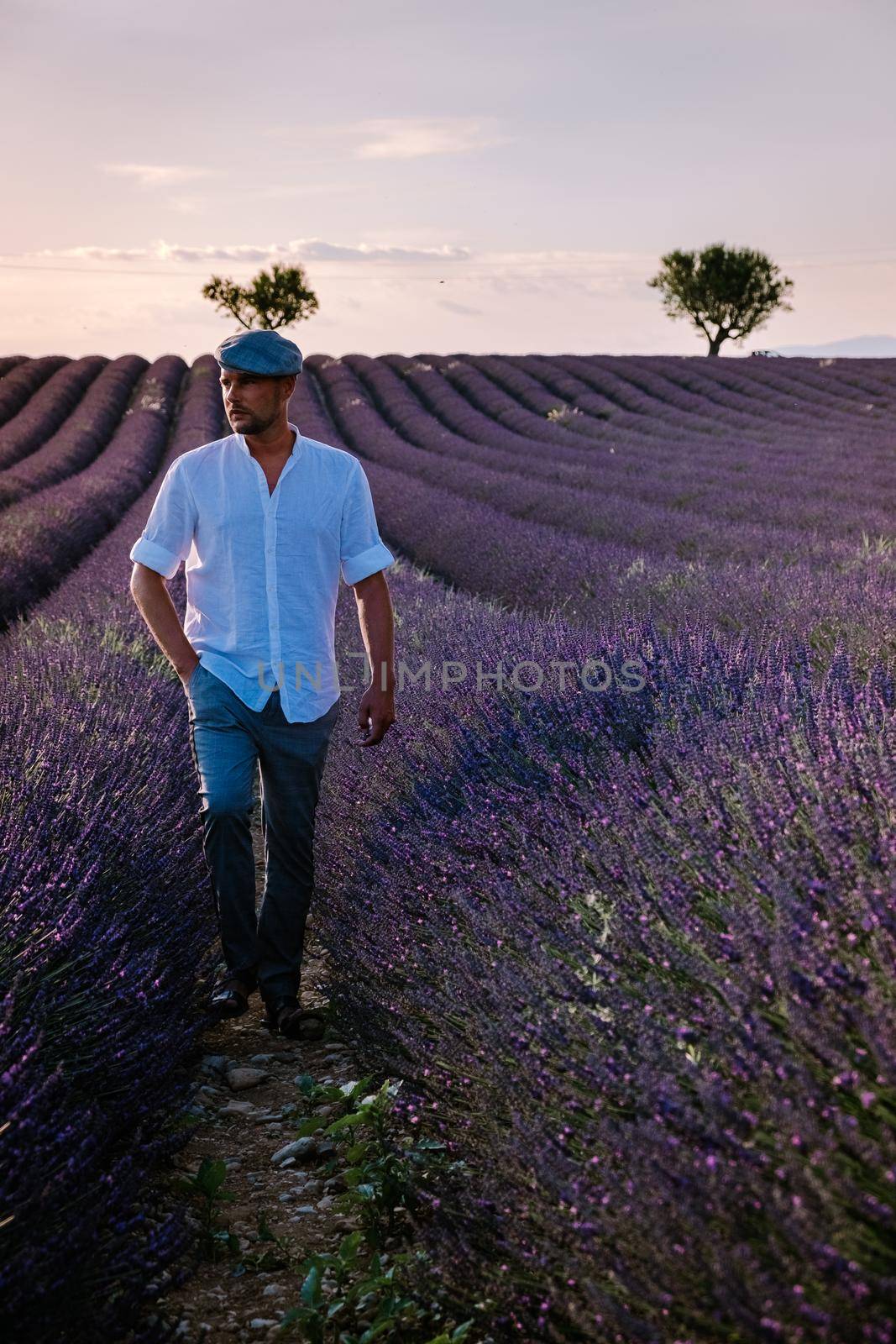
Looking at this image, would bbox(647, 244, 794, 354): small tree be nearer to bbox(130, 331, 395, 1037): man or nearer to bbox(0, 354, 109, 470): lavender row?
bbox(0, 354, 109, 470): lavender row

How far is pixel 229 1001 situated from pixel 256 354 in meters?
1.50

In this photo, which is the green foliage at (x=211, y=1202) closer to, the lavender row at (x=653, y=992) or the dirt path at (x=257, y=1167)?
the dirt path at (x=257, y=1167)

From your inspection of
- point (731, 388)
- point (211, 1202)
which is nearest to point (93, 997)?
point (211, 1202)

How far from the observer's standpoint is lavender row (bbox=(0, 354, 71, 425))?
2373 cm

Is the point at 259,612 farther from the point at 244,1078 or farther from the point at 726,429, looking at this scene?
the point at 726,429

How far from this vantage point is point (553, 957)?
6.06 feet

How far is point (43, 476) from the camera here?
1440 cm

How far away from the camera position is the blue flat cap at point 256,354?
2.62 metres

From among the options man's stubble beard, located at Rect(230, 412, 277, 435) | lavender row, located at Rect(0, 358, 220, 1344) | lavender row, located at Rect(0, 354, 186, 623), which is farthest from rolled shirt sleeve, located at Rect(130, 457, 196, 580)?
lavender row, located at Rect(0, 354, 186, 623)

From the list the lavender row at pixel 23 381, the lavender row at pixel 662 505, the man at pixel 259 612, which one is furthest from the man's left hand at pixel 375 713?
the lavender row at pixel 23 381

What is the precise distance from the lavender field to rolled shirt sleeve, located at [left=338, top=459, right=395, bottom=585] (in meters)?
0.51

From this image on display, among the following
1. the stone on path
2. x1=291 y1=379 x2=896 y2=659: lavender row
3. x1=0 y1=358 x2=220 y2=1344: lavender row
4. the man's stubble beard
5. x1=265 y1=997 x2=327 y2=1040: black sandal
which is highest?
the man's stubble beard

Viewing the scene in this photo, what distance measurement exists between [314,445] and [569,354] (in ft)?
95.7

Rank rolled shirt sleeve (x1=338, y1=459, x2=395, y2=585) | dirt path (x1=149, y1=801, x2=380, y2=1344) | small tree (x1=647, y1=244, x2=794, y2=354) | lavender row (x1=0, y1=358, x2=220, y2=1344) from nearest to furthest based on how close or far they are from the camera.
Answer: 1. lavender row (x1=0, y1=358, x2=220, y2=1344)
2. dirt path (x1=149, y1=801, x2=380, y2=1344)
3. rolled shirt sleeve (x1=338, y1=459, x2=395, y2=585)
4. small tree (x1=647, y1=244, x2=794, y2=354)
